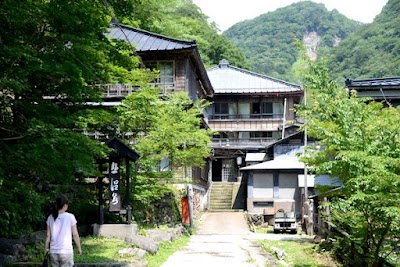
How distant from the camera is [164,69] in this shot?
2817 cm

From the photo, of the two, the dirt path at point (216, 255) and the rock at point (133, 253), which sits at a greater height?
the rock at point (133, 253)

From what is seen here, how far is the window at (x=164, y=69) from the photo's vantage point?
2792cm

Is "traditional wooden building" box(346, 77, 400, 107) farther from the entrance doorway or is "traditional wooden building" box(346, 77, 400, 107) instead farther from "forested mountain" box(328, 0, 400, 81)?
"forested mountain" box(328, 0, 400, 81)

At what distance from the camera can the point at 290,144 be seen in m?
34.9

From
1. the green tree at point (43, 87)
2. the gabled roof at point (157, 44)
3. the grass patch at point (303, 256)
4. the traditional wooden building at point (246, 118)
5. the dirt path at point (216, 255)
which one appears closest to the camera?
the green tree at point (43, 87)

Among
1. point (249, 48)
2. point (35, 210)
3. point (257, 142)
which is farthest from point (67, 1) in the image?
point (249, 48)

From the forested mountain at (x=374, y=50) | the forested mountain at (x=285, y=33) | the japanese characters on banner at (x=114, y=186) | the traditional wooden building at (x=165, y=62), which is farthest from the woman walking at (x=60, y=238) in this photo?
the forested mountain at (x=285, y=33)

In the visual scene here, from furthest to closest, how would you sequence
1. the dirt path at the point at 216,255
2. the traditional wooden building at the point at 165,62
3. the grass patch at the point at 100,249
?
the traditional wooden building at the point at 165,62 → the dirt path at the point at 216,255 → the grass patch at the point at 100,249

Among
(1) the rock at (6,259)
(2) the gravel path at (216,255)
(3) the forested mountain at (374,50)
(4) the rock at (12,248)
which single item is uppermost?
(3) the forested mountain at (374,50)

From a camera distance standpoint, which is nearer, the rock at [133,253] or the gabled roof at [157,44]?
the rock at [133,253]

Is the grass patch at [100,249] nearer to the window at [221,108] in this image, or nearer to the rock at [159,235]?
the rock at [159,235]

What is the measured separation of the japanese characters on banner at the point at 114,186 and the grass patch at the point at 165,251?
210 centimetres

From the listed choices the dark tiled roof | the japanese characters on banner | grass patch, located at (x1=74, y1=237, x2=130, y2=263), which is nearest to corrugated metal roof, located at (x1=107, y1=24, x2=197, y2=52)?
the dark tiled roof

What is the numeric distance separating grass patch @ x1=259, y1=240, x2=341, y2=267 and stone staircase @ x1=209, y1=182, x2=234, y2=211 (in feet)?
56.1
